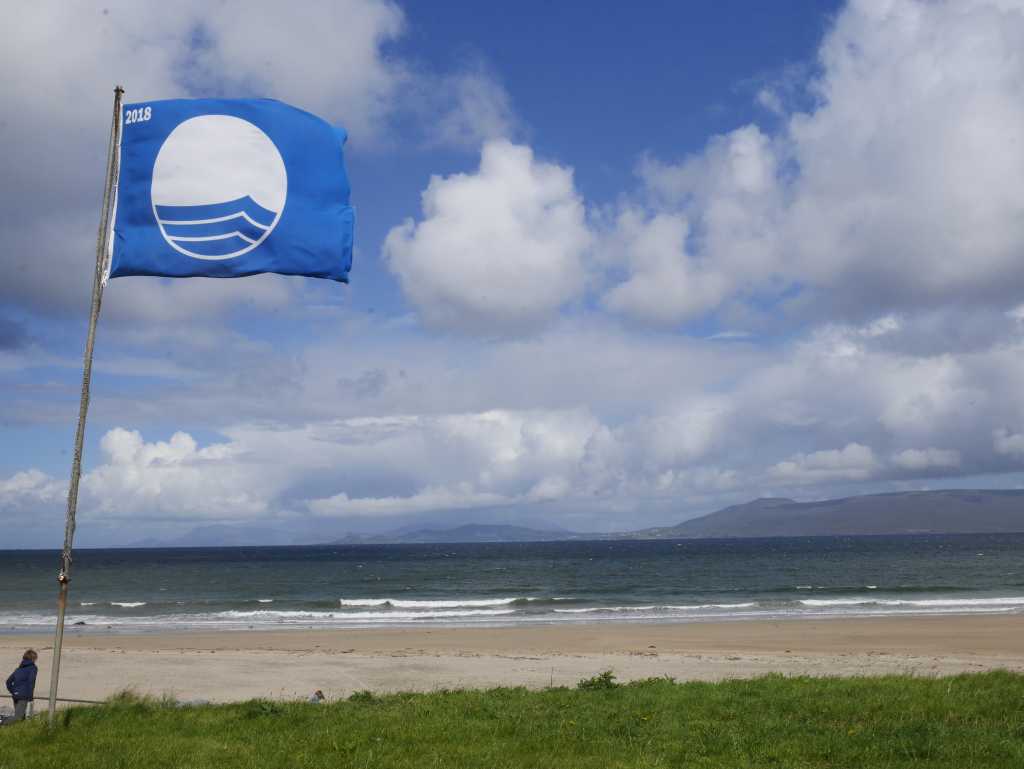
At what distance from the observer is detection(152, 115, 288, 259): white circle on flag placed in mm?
9867

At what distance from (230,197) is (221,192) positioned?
113 millimetres

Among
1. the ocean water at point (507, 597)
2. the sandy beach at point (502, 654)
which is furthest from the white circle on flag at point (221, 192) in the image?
the ocean water at point (507, 597)

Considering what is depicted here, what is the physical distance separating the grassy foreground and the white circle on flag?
537cm

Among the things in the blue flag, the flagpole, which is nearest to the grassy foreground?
the flagpole

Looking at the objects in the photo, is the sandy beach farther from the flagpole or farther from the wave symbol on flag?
the wave symbol on flag

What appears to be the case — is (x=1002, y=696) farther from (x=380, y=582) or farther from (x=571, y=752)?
(x=380, y=582)

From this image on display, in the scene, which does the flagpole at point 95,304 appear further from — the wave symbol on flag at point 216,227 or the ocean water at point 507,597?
the ocean water at point 507,597

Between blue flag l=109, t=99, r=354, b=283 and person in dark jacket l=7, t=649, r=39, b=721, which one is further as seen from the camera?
person in dark jacket l=7, t=649, r=39, b=721

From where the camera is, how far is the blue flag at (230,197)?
984 cm

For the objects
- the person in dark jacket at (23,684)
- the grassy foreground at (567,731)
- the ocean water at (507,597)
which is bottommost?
the ocean water at (507,597)

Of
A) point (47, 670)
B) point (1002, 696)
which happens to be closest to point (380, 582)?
point (47, 670)

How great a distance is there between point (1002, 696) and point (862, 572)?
75.0 m

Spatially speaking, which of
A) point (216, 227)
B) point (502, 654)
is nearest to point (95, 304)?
point (216, 227)

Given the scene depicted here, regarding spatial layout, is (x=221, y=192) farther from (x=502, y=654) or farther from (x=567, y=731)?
(x=502, y=654)
